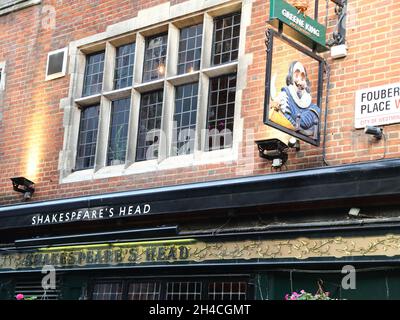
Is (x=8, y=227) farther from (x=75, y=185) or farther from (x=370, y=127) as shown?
(x=370, y=127)

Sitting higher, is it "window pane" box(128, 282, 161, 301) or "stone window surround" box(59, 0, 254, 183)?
"stone window surround" box(59, 0, 254, 183)

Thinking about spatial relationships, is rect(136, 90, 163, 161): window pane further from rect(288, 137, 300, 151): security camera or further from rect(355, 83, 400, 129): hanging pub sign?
rect(355, 83, 400, 129): hanging pub sign

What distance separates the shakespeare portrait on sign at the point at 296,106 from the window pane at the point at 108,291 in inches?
140

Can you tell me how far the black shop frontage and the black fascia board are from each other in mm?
12

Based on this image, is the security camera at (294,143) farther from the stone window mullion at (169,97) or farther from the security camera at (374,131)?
the stone window mullion at (169,97)

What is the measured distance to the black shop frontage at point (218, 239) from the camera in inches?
297

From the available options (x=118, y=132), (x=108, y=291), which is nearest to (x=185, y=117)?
(x=118, y=132)

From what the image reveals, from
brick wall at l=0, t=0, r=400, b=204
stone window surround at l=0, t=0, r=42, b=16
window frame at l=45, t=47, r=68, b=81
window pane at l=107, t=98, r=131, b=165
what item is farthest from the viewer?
stone window surround at l=0, t=0, r=42, b=16

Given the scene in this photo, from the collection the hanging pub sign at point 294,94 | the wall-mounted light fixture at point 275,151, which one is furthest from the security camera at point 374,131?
the wall-mounted light fixture at point 275,151

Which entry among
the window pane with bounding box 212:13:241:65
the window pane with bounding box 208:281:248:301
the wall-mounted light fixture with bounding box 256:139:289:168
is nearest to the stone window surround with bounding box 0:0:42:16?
the window pane with bounding box 212:13:241:65

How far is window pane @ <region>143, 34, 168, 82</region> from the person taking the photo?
10.5 metres

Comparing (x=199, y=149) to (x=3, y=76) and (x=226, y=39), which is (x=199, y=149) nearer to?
(x=226, y=39)

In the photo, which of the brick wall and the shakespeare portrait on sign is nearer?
the shakespeare portrait on sign
